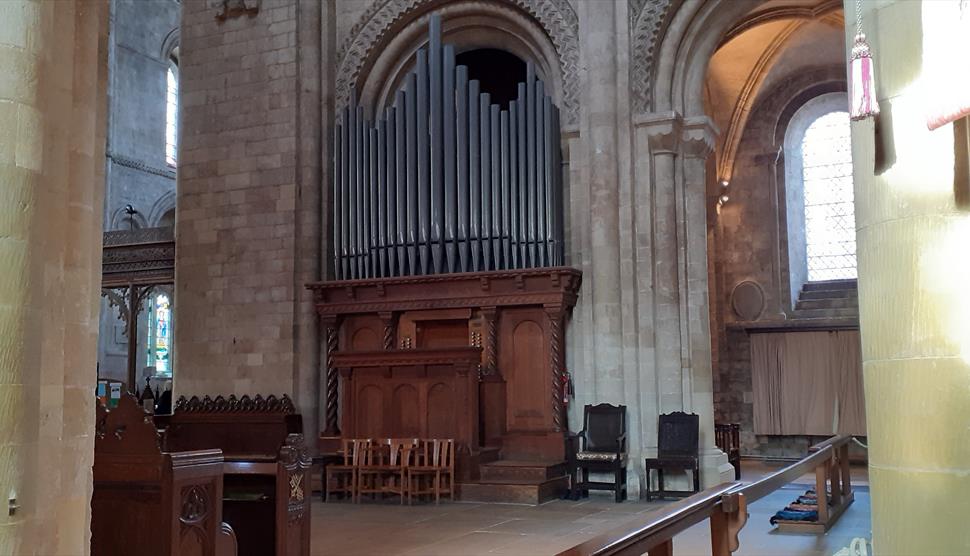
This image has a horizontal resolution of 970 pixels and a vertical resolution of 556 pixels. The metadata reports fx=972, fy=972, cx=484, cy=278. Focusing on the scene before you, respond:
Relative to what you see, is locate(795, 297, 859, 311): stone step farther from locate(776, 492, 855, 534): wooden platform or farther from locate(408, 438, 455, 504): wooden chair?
locate(776, 492, 855, 534): wooden platform

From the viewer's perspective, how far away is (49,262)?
3.63m

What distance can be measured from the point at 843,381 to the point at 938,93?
1405 cm

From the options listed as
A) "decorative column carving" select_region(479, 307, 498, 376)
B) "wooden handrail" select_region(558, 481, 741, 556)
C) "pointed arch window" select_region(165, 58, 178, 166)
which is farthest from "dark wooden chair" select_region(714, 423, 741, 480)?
"pointed arch window" select_region(165, 58, 178, 166)

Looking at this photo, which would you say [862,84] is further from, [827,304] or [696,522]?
[827,304]

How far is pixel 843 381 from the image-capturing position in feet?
51.6

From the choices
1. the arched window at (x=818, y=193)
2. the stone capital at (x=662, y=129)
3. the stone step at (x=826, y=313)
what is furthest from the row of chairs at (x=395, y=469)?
the arched window at (x=818, y=193)

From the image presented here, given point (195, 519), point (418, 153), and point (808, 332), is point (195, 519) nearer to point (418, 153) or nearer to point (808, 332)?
point (418, 153)

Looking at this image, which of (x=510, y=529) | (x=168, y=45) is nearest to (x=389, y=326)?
(x=510, y=529)

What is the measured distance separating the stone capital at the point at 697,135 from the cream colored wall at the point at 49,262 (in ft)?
25.9

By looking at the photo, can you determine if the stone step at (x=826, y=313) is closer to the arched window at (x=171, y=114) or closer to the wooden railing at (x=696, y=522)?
the wooden railing at (x=696, y=522)

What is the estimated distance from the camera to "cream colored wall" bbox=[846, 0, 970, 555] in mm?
2588

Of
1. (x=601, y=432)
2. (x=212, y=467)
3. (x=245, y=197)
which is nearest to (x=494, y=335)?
(x=601, y=432)

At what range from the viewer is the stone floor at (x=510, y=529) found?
714 centimetres

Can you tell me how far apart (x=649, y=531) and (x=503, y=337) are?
25.7 ft
